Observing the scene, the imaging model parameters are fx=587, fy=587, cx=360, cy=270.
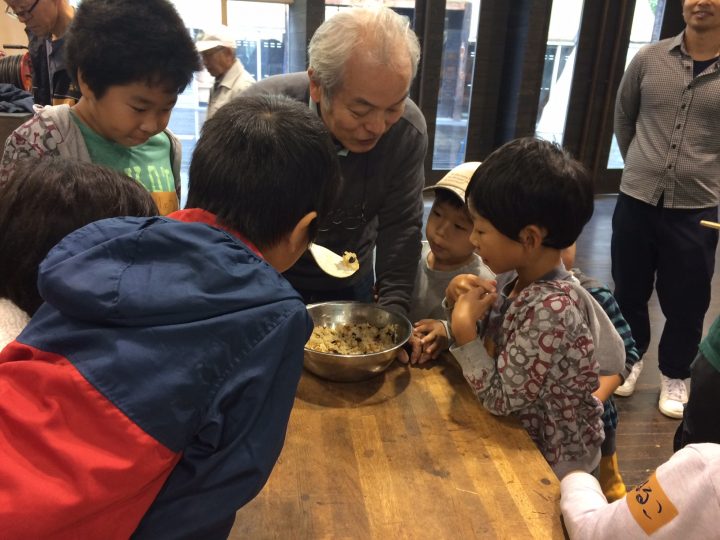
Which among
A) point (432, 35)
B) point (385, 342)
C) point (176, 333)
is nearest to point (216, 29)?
point (432, 35)

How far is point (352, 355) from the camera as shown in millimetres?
1246

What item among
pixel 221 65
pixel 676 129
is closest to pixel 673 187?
pixel 676 129

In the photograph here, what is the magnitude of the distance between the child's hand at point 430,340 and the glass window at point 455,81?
4.48m

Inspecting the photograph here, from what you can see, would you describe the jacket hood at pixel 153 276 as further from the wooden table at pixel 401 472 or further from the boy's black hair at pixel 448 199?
the boy's black hair at pixel 448 199

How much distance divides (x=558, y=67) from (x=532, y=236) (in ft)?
16.7

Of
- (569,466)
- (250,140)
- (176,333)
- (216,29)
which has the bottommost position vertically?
(569,466)

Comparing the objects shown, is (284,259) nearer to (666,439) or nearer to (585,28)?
(666,439)

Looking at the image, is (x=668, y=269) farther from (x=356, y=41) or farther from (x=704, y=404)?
(x=356, y=41)

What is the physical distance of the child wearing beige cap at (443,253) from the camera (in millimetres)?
1641

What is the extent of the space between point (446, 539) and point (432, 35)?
197 inches

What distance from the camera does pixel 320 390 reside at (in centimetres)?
130

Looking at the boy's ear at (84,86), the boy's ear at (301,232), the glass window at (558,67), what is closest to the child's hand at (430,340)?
the boy's ear at (301,232)

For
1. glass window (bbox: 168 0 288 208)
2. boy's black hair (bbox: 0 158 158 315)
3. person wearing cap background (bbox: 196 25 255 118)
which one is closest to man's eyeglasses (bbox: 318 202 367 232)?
boy's black hair (bbox: 0 158 158 315)

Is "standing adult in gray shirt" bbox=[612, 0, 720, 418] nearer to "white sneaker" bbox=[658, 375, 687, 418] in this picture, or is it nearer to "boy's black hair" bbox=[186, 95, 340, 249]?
"white sneaker" bbox=[658, 375, 687, 418]
